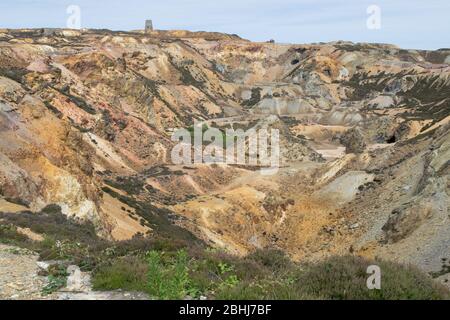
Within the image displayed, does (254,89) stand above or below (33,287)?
above

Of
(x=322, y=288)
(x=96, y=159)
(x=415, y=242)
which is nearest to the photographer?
(x=322, y=288)

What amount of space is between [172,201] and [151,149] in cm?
2479

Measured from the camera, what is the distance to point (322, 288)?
9.49 metres

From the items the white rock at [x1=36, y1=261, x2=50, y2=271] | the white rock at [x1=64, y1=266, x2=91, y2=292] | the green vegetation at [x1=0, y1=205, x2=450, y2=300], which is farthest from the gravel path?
the white rock at [x1=64, y1=266, x2=91, y2=292]

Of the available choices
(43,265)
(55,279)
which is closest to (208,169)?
(43,265)

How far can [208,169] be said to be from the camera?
237 ft

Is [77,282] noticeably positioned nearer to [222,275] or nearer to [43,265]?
[43,265]

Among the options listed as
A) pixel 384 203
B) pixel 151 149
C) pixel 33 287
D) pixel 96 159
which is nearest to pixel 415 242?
pixel 384 203

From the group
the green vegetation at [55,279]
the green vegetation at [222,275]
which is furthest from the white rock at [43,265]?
the green vegetation at [222,275]

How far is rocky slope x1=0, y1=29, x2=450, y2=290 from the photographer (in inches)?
1448

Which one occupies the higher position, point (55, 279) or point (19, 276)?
point (55, 279)

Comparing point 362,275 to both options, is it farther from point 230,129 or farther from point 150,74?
point 150,74

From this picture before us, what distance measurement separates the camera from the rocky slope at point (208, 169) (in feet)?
121

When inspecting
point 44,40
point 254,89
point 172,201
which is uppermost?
point 44,40
